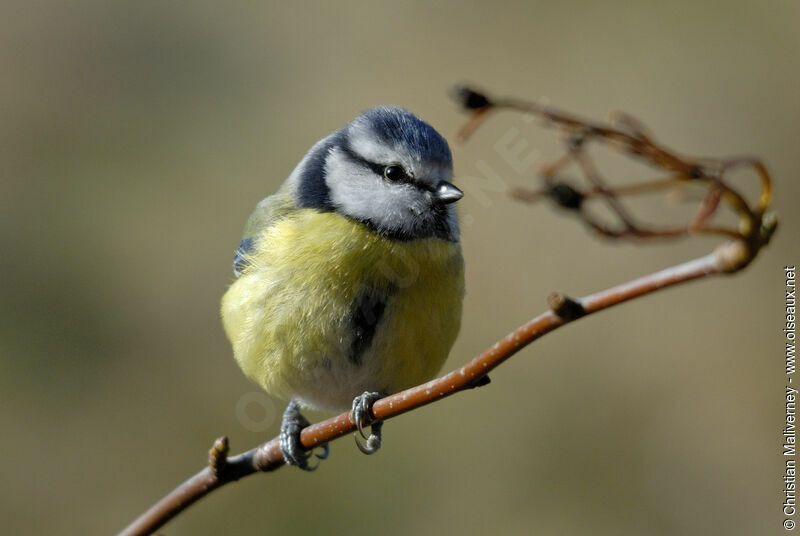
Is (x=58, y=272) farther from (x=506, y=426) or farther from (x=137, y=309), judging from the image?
(x=506, y=426)

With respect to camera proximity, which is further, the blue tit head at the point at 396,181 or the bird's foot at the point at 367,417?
the blue tit head at the point at 396,181

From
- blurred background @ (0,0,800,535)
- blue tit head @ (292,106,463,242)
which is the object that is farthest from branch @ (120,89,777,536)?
blurred background @ (0,0,800,535)

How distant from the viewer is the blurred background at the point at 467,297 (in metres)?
4.36

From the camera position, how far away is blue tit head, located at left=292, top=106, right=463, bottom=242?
2.73 meters

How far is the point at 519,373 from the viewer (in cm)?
470

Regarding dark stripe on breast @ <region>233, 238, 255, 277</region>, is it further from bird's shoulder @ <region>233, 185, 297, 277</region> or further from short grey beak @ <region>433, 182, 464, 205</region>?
short grey beak @ <region>433, 182, 464, 205</region>

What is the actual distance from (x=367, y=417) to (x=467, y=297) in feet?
9.71

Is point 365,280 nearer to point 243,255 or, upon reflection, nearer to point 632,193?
point 243,255

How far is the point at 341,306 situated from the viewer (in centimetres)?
Result: 269

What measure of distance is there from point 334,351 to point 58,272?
3006mm
